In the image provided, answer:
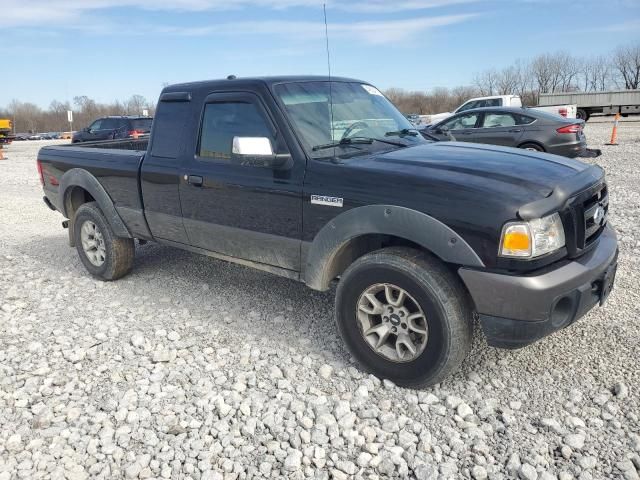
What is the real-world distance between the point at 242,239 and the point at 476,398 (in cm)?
201

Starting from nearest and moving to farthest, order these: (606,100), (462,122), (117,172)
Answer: (117,172) → (462,122) → (606,100)

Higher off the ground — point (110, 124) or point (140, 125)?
point (110, 124)

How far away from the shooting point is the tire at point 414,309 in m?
3.02

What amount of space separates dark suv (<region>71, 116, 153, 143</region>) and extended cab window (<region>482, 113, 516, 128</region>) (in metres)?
12.7

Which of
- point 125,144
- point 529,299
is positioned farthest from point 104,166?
point 529,299

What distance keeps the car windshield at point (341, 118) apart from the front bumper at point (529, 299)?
54.3 inches

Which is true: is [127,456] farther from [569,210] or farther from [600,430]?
[569,210]

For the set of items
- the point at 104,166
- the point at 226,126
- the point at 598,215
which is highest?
the point at 226,126

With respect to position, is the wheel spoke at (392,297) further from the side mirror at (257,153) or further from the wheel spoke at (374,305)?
the side mirror at (257,153)

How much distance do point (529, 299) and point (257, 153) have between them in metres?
1.87

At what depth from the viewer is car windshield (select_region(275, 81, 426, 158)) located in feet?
12.4

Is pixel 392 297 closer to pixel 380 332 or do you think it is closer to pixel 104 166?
pixel 380 332

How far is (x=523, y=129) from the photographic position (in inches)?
464

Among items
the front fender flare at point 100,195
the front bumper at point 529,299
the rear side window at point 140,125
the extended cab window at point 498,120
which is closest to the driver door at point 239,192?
the front fender flare at point 100,195
